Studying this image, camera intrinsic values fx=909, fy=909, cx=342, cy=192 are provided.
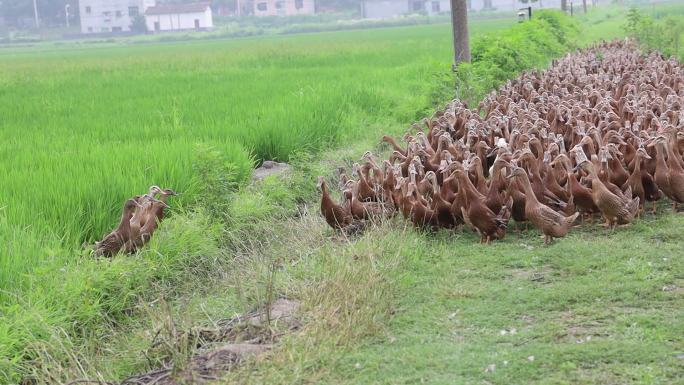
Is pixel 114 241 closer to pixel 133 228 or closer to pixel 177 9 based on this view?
pixel 133 228

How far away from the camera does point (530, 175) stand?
6.62 metres

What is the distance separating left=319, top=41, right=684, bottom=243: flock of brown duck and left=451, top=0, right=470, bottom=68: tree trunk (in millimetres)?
5007

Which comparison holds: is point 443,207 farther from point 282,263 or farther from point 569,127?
point 569,127

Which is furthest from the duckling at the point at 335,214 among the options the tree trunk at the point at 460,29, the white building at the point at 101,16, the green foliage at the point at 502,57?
the white building at the point at 101,16

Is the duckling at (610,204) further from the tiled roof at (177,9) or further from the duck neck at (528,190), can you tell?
the tiled roof at (177,9)

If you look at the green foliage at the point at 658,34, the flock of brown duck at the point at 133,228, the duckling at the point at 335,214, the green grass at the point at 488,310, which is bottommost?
the green grass at the point at 488,310

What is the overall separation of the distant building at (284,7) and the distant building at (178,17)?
8.84 metres

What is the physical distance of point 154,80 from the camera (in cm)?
1688

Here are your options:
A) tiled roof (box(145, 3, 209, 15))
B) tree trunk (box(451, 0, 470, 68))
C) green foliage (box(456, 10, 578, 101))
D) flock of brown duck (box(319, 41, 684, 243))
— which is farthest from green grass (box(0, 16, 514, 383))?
tiled roof (box(145, 3, 209, 15))

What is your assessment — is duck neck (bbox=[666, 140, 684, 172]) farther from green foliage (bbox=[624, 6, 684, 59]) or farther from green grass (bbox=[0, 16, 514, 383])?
green foliage (bbox=[624, 6, 684, 59])

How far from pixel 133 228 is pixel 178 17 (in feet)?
222

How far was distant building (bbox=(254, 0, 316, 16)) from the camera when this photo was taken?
79.6 meters

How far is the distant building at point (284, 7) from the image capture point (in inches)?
3132

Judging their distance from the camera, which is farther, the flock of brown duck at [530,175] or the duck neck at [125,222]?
the flock of brown duck at [530,175]
